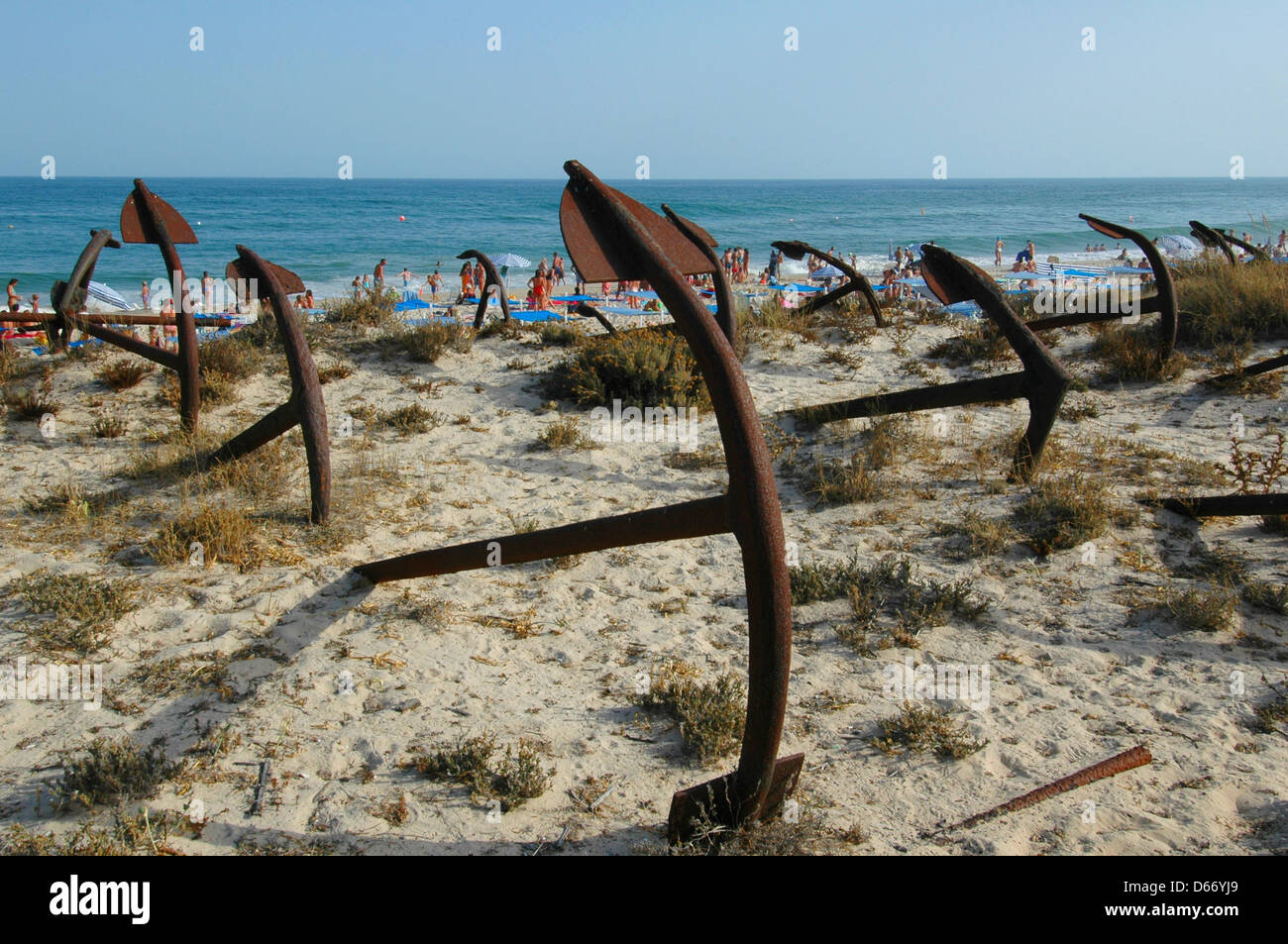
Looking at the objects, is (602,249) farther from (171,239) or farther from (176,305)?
(171,239)

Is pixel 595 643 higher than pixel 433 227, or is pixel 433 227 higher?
pixel 433 227

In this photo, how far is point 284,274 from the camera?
452cm

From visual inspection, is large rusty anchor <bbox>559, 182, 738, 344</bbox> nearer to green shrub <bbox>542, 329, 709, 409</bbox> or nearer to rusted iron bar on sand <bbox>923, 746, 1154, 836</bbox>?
rusted iron bar on sand <bbox>923, 746, 1154, 836</bbox>

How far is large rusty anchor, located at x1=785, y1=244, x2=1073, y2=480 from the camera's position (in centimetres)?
449

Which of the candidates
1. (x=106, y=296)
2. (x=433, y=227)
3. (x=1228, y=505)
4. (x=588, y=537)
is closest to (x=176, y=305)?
(x=588, y=537)

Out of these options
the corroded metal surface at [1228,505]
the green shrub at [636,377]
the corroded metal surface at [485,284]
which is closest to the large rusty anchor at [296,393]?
the green shrub at [636,377]

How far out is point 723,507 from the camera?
217cm

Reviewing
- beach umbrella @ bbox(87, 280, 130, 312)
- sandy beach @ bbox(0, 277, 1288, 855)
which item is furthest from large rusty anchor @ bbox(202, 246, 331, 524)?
beach umbrella @ bbox(87, 280, 130, 312)

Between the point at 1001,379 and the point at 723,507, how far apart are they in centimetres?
327

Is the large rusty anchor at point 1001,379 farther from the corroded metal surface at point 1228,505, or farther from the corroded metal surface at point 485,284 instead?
the corroded metal surface at point 485,284

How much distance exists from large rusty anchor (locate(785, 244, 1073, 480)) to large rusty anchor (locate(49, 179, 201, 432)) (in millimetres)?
4399

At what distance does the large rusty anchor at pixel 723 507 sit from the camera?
2.05 metres

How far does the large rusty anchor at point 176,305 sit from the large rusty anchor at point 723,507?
388 cm

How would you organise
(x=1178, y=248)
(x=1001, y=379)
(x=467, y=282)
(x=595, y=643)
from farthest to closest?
(x=1178, y=248) < (x=467, y=282) < (x=1001, y=379) < (x=595, y=643)
